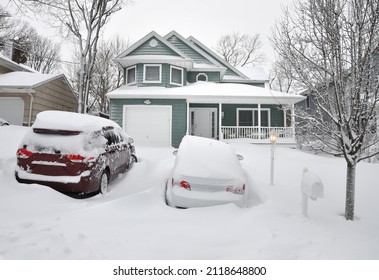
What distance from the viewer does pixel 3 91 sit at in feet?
47.4

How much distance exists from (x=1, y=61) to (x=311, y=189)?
64.1 ft

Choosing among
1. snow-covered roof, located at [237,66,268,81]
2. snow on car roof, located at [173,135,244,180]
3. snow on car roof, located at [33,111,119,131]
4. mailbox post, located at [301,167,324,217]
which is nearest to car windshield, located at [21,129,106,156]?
snow on car roof, located at [33,111,119,131]

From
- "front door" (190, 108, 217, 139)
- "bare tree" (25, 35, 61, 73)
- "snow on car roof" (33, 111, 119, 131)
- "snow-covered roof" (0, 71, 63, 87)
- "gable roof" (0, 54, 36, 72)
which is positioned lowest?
"snow on car roof" (33, 111, 119, 131)

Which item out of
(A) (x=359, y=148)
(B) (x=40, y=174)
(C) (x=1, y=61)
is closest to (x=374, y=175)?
(A) (x=359, y=148)

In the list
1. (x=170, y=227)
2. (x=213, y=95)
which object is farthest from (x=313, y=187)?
(x=213, y=95)

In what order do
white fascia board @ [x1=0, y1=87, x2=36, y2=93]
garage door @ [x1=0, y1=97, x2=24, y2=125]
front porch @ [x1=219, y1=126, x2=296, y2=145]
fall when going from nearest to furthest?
front porch @ [x1=219, y1=126, x2=296, y2=145], white fascia board @ [x1=0, y1=87, x2=36, y2=93], garage door @ [x1=0, y1=97, x2=24, y2=125]

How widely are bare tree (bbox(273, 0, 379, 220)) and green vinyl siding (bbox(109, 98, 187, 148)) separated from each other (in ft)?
33.0

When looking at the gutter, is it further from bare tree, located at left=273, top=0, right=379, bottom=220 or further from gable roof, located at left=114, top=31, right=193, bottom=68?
bare tree, located at left=273, top=0, right=379, bottom=220

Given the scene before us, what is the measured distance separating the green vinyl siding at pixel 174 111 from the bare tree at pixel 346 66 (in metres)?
10.0

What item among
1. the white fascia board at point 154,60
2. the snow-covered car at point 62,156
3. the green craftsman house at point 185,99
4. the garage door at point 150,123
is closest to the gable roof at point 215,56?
the green craftsman house at point 185,99

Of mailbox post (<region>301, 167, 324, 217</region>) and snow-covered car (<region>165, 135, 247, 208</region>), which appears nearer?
mailbox post (<region>301, 167, 324, 217</region>)

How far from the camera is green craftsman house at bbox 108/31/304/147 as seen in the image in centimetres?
1394
